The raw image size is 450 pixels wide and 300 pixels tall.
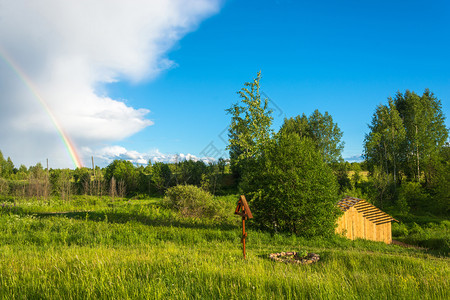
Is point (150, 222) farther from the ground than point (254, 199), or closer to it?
closer to it

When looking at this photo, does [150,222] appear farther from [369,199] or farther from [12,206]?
[369,199]

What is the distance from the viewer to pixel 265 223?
14.4 meters

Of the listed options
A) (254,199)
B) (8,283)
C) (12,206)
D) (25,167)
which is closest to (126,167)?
(12,206)

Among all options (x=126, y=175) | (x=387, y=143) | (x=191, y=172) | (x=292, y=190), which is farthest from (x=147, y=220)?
(x=126, y=175)

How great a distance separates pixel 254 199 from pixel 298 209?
225 centimetres

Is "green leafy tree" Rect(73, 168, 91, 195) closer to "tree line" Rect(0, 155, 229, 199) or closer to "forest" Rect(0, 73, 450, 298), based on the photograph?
"tree line" Rect(0, 155, 229, 199)

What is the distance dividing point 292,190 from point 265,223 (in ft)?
7.74

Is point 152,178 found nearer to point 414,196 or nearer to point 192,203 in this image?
point 192,203

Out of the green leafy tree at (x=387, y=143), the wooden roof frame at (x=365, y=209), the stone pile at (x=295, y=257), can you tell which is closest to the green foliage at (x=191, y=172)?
the green leafy tree at (x=387, y=143)

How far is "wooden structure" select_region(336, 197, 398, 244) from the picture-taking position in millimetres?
19562

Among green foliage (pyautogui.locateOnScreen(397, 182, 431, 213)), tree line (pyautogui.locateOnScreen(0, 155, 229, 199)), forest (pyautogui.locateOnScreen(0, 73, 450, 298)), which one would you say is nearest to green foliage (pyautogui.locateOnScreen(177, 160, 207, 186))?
tree line (pyautogui.locateOnScreen(0, 155, 229, 199))

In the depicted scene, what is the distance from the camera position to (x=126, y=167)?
5709 cm

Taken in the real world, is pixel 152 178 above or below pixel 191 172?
below

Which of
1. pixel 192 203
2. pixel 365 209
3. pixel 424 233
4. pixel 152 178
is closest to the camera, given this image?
pixel 192 203
